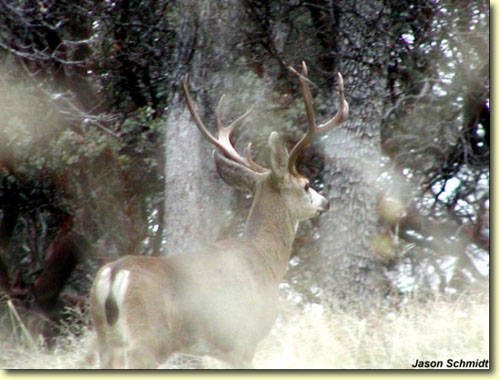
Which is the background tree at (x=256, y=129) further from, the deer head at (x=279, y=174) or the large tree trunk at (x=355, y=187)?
the deer head at (x=279, y=174)

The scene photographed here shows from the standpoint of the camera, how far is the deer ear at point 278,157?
322 inches

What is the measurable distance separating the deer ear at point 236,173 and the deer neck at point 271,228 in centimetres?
11

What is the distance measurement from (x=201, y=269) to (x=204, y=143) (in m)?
2.69

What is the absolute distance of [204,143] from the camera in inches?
385

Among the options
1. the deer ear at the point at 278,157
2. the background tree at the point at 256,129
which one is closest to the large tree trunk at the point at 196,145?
the background tree at the point at 256,129

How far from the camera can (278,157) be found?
8.29m

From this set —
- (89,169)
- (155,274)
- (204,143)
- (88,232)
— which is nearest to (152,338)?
(155,274)

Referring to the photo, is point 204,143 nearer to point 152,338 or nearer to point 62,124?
point 62,124

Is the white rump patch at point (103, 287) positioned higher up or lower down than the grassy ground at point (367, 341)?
higher up

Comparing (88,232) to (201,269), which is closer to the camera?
(201,269)

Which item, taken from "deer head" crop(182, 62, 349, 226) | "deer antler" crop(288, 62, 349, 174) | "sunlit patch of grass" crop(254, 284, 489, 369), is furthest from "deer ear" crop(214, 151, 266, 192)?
"sunlit patch of grass" crop(254, 284, 489, 369)

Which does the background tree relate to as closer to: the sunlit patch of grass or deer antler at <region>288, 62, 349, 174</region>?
the sunlit patch of grass

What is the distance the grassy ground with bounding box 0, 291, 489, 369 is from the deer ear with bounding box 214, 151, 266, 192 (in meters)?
1.34

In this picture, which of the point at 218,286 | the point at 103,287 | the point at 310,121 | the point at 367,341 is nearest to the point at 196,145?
the point at 310,121
